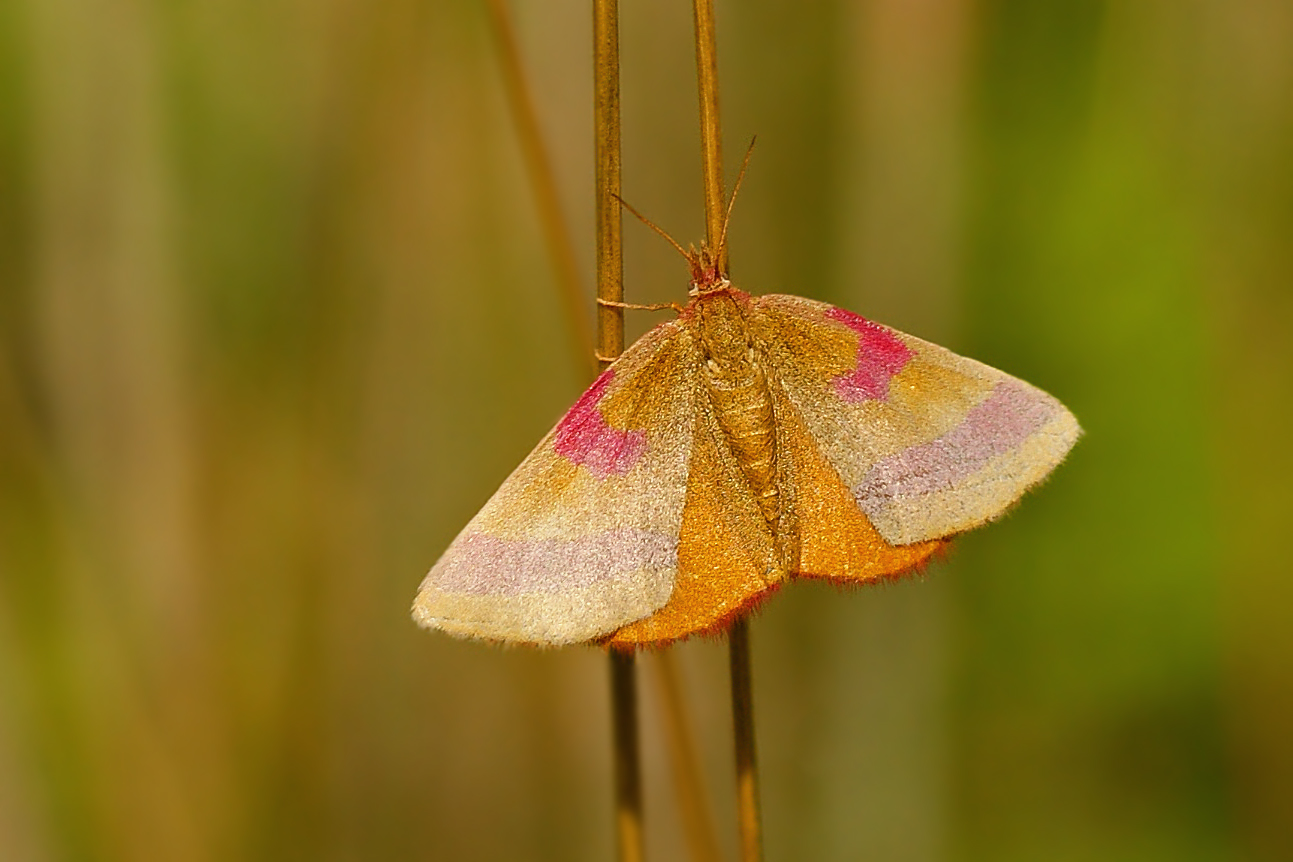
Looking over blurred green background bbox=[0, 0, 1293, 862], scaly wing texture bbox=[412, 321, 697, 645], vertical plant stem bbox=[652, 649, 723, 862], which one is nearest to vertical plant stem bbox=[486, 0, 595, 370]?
scaly wing texture bbox=[412, 321, 697, 645]

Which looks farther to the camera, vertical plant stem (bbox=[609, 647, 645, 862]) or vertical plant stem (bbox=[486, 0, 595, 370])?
vertical plant stem (bbox=[486, 0, 595, 370])

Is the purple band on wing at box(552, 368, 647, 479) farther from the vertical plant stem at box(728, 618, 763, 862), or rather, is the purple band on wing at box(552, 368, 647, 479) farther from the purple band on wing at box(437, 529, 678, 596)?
the vertical plant stem at box(728, 618, 763, 862)

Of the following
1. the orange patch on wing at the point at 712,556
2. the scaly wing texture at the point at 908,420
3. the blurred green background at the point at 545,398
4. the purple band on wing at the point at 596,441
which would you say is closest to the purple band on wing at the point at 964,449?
the scaly wing texture at the point at 908,420

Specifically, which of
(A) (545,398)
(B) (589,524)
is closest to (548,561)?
(B) (589,524)

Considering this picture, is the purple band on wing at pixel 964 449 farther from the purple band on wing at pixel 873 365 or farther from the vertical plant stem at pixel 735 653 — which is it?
the vertical plant stem at pixel 735 653

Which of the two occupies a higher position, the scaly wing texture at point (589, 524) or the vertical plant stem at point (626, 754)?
the scaly wing texture at point (589, 524)

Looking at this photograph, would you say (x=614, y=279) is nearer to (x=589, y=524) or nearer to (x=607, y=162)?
(x=607, y=162)

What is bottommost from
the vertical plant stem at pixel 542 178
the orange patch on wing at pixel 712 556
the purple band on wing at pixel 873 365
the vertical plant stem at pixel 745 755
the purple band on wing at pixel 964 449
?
the vertical plant stem at pixel 745 755

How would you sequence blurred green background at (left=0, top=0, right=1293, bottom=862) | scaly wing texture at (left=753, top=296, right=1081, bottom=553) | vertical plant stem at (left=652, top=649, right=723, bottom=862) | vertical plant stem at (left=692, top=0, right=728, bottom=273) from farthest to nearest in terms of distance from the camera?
1. blurred green background at (left=0, top=0, right=1293, bottom=862)
2. vertical plant stem at (left=652, top=649, right=723, bottom=862)
3. scaly wing texture at (left=753, top=296, right=1081, bottom=553)
4. vertical plant stem at (left=692, top=0, right=728, bottom=273)
